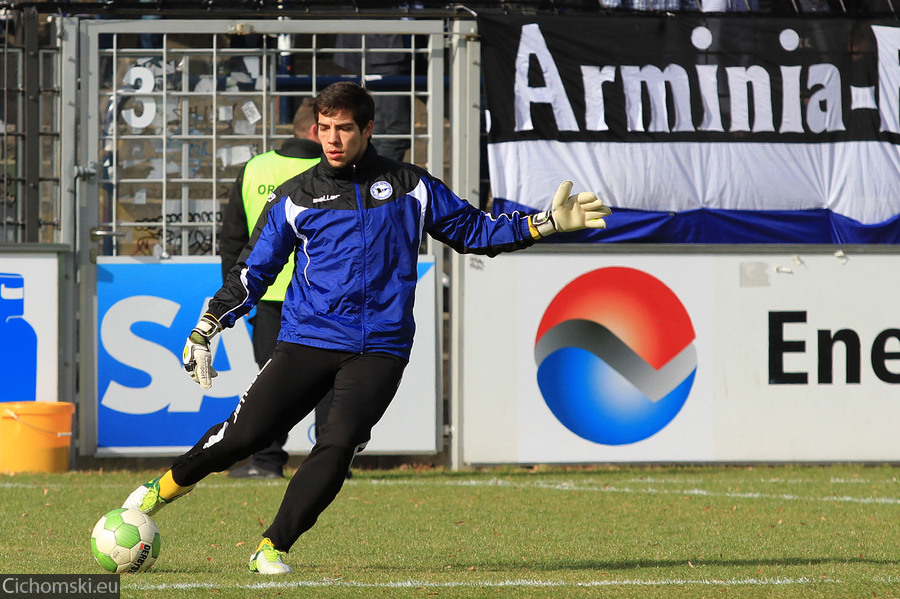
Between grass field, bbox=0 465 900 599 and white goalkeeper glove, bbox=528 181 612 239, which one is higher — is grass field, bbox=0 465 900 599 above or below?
below

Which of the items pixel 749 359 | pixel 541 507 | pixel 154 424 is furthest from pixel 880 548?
pixel 154 424

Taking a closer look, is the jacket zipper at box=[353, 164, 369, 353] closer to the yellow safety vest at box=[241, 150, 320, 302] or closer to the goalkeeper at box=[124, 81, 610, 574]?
the goalkeeper at box=[124, 81, 610, 574]

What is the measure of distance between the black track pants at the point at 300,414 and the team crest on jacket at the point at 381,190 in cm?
62

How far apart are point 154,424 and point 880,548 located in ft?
16.7

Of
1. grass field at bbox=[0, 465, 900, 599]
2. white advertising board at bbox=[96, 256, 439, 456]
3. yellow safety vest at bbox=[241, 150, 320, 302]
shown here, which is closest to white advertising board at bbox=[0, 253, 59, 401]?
white advertising board at bbox=[96, 256, 439, 456]

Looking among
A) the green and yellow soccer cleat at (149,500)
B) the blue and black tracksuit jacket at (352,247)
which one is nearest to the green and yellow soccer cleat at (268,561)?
the green and yellow soccer cleat at (149,500)

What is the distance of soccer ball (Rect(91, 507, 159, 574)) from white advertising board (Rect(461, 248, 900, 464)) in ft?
14.8

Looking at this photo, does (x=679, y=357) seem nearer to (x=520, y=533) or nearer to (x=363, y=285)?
(x=520, y=533)

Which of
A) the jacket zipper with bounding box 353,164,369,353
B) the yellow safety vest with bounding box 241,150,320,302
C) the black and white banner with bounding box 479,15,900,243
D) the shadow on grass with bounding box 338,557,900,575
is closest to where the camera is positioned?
the jacket zipper with bounding box 353,164,369,353

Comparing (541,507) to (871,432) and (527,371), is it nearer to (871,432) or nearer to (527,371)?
(527,371)

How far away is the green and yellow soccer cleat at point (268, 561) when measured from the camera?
15.9ft

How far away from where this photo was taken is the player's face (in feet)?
16.6

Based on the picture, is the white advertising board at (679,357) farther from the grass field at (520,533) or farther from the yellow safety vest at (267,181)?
the yellow safety vest at (267,181)

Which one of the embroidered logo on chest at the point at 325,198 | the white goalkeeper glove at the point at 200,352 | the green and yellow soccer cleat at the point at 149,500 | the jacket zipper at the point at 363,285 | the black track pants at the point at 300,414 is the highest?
the embroidered logo on chest at the point at 325,198
